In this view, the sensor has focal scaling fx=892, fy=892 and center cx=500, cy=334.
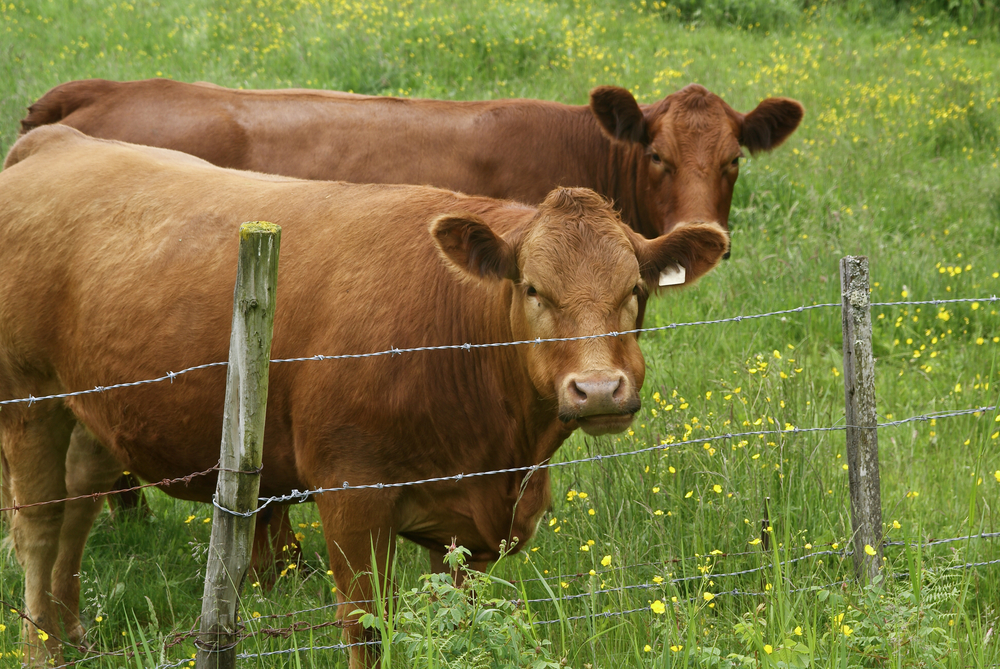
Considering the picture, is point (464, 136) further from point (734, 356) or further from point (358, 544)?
point (358, 544)

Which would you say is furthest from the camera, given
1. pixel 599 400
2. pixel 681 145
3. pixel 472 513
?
pixel 681 145

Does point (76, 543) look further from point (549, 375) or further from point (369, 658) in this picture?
point (549, 375)

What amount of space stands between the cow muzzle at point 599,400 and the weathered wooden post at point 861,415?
2.47ft

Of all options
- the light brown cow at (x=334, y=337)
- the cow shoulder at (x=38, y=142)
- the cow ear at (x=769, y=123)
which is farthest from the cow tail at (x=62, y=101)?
the cow ear at (x=769, y=123)

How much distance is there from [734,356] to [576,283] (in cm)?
313

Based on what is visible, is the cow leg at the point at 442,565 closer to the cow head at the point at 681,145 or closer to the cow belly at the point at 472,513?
the cow belly at the point at 472,513

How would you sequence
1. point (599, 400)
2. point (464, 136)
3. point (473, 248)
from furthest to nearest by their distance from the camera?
point (464, 136)
point (473, 248)
point (599, 400)

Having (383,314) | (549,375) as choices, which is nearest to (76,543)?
(383,314)

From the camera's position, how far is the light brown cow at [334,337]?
3082 millimetres

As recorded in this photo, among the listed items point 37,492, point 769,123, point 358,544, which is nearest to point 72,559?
point 37,492

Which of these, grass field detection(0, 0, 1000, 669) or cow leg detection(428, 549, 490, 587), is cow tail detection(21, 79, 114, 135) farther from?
cow leg detection(428, 549, 490, 587)

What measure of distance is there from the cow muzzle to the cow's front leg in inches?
30.4

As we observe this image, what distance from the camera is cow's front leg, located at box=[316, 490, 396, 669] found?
10.3ft

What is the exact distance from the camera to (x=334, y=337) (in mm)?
3299
